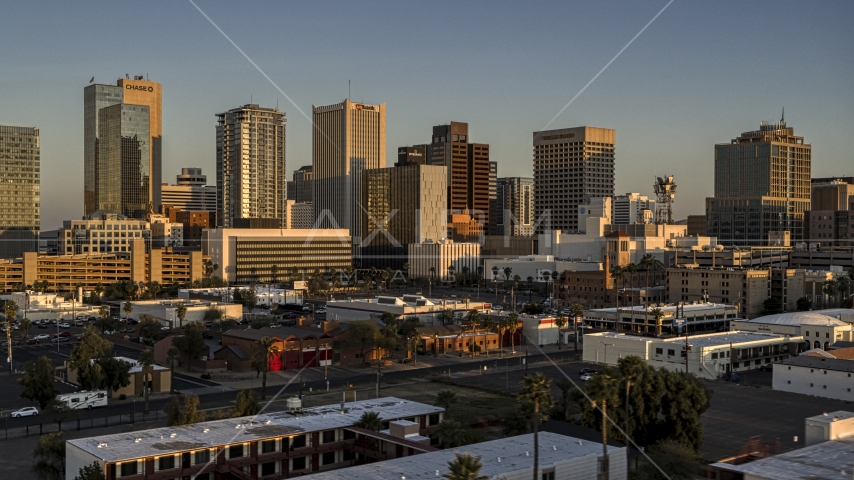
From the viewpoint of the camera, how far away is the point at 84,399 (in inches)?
2219

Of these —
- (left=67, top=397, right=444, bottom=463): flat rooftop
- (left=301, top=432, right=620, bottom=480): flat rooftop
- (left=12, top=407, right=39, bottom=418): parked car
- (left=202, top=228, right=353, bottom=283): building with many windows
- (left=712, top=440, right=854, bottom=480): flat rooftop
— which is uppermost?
(left=202, top=228, right=353, bottom=283): building with many windows

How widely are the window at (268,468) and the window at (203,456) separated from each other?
105 inches

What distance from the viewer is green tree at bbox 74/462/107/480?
33344 millimetres

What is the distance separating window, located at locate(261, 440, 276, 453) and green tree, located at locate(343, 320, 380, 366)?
124ft

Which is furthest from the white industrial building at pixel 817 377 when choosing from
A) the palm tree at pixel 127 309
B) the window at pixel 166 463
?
the palm tree at pixel 127 309

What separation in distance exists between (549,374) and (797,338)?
87.8 ft

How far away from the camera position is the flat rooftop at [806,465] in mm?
31969

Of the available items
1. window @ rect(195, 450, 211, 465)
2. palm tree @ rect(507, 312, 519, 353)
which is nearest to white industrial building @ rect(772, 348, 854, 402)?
palm tree @ rect(507, 312, 519, 353)

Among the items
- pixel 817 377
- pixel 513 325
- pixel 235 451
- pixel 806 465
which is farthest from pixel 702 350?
pixel 235 451

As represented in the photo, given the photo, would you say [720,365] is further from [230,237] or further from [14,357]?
[230,237]

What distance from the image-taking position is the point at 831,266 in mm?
141125

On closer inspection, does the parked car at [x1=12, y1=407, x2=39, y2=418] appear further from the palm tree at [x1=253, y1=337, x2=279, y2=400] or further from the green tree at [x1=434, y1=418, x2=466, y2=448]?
the green tree at [x1=434, y1=418, x2=466, y2=448]

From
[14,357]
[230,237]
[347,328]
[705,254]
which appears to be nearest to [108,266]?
[230,237]

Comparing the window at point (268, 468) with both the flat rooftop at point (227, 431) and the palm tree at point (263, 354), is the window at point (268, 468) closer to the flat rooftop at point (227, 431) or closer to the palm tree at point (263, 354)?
the flat rooftop at point (227, 431)
